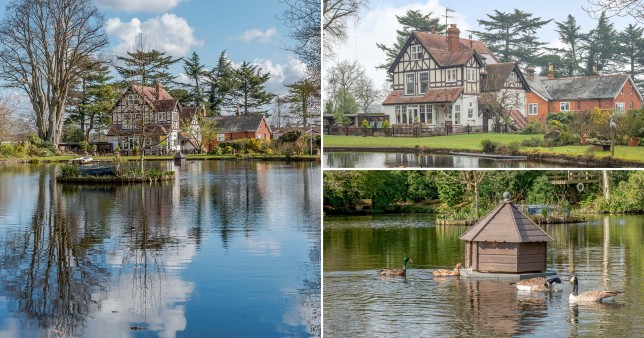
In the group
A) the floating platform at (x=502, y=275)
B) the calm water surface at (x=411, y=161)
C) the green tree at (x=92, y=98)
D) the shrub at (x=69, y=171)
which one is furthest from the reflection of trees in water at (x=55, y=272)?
the green tree at (x=92, y=98)

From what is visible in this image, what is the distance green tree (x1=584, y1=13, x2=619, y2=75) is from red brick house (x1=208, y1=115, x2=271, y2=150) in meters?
32.4

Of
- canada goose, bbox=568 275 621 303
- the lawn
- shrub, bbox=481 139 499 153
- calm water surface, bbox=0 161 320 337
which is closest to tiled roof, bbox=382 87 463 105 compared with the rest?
the lawn

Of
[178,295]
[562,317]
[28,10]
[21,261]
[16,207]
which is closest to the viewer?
[562,317]

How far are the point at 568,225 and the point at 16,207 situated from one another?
1097 cm

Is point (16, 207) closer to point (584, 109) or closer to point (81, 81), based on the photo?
point (584, 109)

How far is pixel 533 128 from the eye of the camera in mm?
6180

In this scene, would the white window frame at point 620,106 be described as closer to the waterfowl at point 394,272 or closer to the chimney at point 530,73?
the chimney at point 530,73

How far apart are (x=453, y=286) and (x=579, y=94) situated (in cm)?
165

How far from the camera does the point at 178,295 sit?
8.14m

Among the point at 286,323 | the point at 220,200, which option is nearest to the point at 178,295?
the point at 286,323

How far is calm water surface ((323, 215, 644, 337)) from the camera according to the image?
567 cm

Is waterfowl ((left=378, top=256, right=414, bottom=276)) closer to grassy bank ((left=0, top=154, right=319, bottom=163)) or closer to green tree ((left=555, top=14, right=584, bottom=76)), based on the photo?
green tree ((left=555, top=14, right=584, bottom=76))

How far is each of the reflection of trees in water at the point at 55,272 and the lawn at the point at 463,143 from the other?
276 centimetres

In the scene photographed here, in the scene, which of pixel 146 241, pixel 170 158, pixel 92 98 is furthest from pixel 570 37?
pixel 92 98
